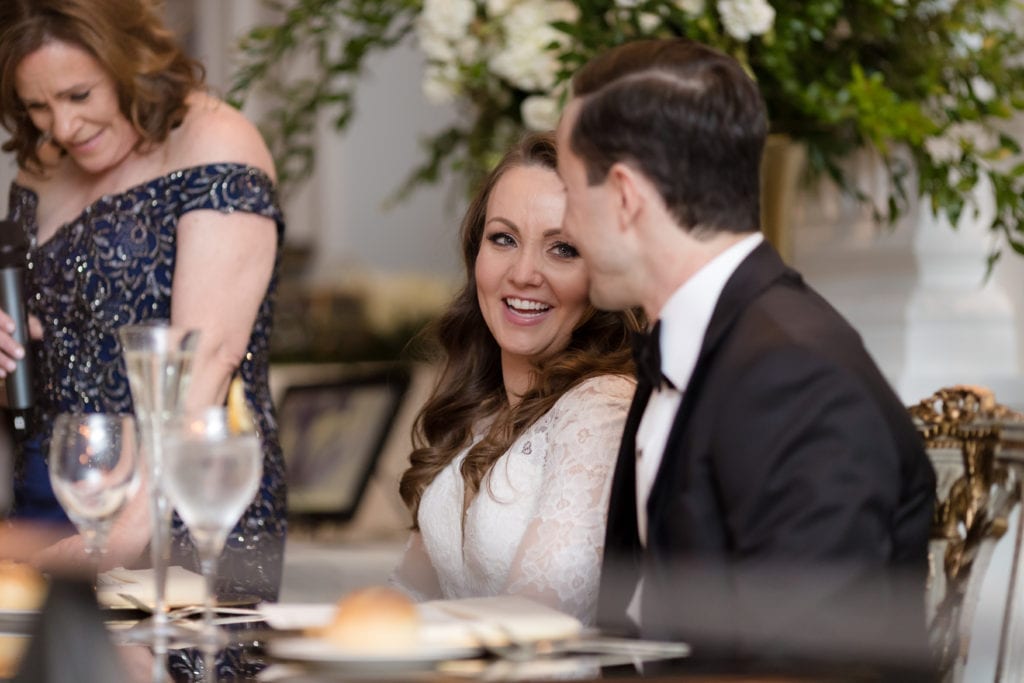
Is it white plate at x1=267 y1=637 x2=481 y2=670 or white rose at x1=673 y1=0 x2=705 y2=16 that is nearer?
white plate at x1=267 y1=637 x2=481 y2=670

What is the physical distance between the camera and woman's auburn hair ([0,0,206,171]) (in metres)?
2.50

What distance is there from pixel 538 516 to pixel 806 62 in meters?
1.19

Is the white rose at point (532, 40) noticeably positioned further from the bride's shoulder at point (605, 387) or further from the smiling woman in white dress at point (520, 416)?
the bride's shoulder at point (605, 387)

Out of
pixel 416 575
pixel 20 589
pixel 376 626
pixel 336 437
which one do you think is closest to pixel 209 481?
pixel 376 626

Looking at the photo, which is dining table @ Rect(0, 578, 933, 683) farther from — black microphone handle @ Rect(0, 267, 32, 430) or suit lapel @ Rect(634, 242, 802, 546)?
black microphone handle @ Rect(0, 267, 32, 430)

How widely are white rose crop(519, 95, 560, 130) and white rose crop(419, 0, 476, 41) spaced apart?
0.19m

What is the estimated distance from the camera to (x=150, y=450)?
147cm

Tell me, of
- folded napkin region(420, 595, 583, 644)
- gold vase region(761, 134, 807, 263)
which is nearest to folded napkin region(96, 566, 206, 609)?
folded napkin region(420, 595, 583, 644)

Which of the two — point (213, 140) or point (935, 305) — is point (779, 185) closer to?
point (935, 305)

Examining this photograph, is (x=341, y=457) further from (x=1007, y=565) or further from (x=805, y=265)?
(x=1007, y=565)

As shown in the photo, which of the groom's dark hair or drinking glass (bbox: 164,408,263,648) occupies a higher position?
the groom's dark hair

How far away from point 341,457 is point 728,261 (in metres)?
3.90

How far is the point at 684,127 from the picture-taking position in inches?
59.9

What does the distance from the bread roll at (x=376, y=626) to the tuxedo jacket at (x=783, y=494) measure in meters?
A: 0.29
